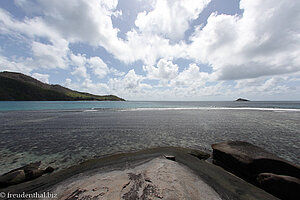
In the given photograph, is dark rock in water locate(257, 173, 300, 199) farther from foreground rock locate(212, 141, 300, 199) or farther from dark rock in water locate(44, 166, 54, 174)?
dark rock in water locate(44, 166, 54, 174)

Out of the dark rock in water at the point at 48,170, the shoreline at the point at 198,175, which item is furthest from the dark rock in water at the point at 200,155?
the dark rock in water at the point at 48,170

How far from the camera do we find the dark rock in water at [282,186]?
6.90m

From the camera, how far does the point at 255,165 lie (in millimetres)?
9086

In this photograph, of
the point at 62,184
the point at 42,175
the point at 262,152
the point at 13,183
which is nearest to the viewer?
the point at 62,184

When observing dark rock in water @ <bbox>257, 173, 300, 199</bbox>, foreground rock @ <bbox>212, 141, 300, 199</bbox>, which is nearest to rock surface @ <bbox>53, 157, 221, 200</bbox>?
dark rock in water @ <bbox>257, 173, 300, 199</bbox>

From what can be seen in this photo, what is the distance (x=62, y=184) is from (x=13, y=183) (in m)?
3.90

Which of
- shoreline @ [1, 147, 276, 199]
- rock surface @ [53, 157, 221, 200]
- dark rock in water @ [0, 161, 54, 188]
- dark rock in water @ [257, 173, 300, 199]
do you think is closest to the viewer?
rock surface @ [53, 157, 221, 200]

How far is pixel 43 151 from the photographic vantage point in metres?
13.8

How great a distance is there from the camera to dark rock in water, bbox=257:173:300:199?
6.90 metres

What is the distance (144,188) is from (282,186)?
8.45m

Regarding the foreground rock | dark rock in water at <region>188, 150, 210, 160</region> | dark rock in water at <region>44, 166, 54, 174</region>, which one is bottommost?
Result: dark rock in water at <region>44, 166, 54, 174</region>

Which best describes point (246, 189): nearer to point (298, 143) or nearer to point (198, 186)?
point (198, 186)

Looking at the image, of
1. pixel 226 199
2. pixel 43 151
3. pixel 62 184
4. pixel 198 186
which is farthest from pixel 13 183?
pixel 226 199

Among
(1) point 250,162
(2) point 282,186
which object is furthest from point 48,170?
(2) point 282,186
